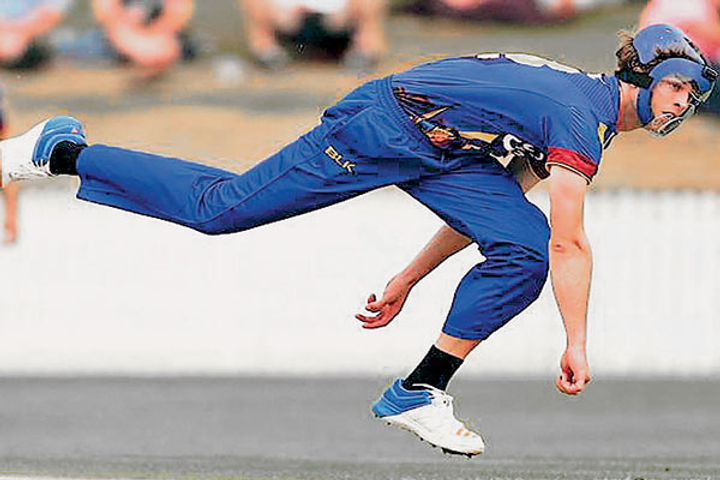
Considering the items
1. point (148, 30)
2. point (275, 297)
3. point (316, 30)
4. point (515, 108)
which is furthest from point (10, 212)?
point (515, 108)

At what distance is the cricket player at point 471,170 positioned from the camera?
6.37 m

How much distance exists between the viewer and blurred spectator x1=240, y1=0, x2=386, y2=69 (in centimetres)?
1571

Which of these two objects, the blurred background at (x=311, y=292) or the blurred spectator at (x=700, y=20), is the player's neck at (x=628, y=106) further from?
the blurred spectator at (x=700, y=20)

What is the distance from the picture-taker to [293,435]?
402 inches

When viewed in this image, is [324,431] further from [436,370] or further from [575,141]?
[575,141]

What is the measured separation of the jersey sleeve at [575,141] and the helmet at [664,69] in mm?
227

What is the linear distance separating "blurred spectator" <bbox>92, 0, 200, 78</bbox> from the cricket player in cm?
902

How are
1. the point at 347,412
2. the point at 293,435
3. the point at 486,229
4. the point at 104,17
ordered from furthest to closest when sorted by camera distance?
the point at 104,17 < the point at 347,412 < the point at 293,435 < the point at 486,229

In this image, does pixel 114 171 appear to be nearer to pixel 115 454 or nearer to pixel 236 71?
pixel 115 454

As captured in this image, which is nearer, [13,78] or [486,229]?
[486,229]

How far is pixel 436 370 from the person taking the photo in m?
6.93

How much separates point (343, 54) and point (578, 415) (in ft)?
17.1

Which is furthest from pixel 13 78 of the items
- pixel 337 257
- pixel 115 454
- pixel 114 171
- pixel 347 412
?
pixel 114 171

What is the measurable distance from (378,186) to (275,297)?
809 centimetres
